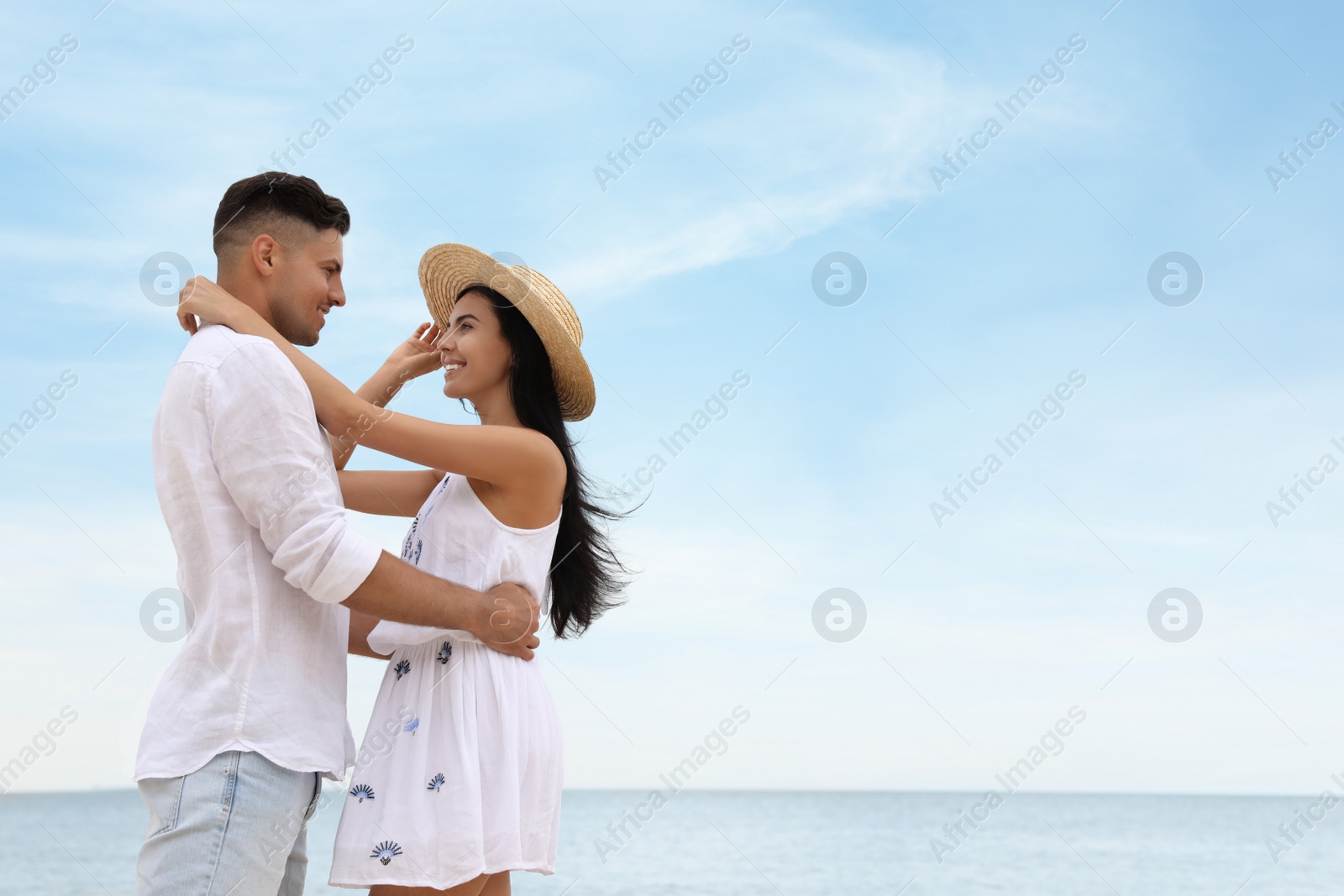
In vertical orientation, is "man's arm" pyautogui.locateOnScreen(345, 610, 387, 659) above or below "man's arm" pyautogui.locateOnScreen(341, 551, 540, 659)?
below

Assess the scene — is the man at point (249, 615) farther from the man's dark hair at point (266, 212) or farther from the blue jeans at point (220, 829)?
the man's dark hair at point (266, 212)

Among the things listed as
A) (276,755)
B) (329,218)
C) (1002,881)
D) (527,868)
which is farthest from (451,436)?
(1002,881)

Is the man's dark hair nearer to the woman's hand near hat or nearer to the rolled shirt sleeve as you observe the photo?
the rolled shirt sleeve

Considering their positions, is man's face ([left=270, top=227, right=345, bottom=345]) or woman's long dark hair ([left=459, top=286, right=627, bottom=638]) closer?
man's face ([left=270, top=227, right=345, bottom=345])

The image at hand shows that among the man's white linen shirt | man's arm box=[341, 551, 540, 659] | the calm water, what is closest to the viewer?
the man's white linen shirt

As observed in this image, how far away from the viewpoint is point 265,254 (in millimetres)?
2506

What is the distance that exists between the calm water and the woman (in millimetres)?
12179

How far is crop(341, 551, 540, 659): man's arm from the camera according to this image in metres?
2.25

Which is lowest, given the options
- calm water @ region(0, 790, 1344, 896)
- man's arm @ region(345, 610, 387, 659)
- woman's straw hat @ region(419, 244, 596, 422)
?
calm water @ region(0, 790, 1344, 896)

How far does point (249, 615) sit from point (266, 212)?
95cm

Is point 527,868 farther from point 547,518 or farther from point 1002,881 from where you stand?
point 1002,881

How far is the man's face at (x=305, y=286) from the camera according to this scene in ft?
8.29

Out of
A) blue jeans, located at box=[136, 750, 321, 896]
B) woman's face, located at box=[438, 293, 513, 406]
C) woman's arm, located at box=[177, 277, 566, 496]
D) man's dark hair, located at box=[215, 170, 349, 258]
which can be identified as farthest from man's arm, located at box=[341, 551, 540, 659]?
man's dark hair, located at box=[215, 170, 349, 258]

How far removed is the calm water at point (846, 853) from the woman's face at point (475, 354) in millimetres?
12331
